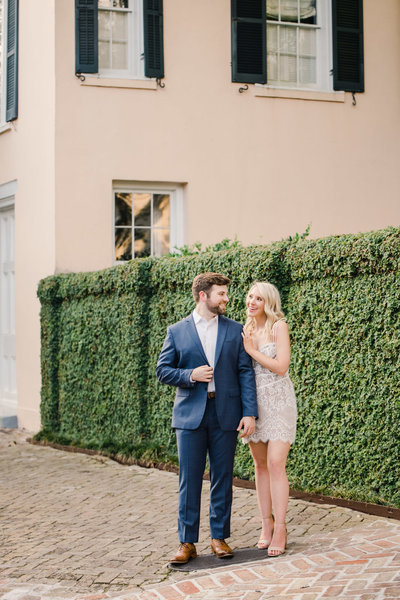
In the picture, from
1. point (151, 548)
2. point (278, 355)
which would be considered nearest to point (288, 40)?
point (278, 355)

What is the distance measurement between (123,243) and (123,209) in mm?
499

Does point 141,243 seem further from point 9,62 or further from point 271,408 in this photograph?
point 271,408

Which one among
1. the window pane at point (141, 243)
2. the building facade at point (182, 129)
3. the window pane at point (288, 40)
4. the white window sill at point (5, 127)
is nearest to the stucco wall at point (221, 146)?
the building facade at point (182, 129)

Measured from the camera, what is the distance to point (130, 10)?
13.6 m

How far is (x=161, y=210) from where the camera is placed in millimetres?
13805

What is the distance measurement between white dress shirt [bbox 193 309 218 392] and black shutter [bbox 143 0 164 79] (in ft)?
25.5

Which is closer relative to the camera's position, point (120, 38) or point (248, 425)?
point (248, 425)

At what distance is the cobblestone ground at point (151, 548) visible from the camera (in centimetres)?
558

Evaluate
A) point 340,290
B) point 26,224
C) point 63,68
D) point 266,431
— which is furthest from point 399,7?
point 266,431

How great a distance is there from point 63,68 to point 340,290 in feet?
23.4

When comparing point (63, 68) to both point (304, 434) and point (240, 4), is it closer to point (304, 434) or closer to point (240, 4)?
point (240, 4)

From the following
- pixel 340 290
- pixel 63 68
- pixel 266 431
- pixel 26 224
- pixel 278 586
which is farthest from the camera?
pixel 26 224

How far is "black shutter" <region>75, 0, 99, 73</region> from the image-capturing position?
1315 centimetres

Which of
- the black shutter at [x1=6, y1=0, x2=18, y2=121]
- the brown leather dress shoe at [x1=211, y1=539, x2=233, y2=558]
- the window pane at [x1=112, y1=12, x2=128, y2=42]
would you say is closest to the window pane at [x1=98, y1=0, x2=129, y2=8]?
the window pane at [x1=112, y1=12, x2=128, y2=42]
